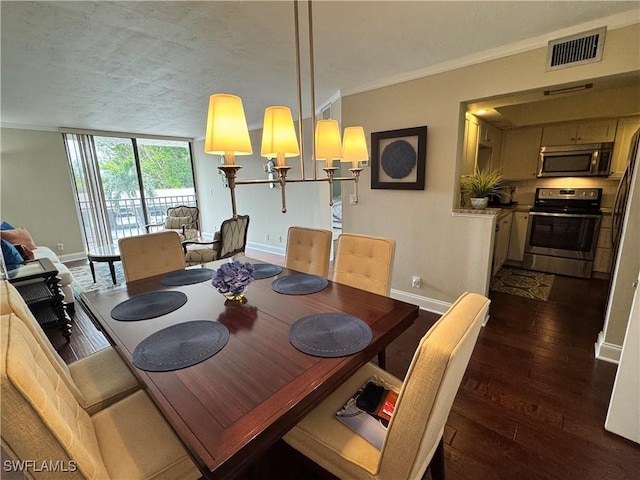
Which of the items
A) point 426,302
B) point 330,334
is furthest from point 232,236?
point 330,334

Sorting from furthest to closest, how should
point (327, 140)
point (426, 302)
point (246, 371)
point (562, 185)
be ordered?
1. point (562, 185)
2. point (426, 302)
3. point (327, 140)
4. point (246, 371)

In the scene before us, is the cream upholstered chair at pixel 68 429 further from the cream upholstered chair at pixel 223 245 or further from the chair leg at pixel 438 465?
the cream upholstered chair at pixel 223 245

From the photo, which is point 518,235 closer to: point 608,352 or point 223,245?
point 608,352

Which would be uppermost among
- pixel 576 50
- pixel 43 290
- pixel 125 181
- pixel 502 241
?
pixel 576 50

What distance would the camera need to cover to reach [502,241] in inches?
151

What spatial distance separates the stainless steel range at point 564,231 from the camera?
356 centimetres

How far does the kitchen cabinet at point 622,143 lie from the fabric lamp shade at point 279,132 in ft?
14.0

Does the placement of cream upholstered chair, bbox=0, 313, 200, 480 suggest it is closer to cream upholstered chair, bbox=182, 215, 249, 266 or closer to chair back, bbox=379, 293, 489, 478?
chair back, bbox=379, 293, 489, 478

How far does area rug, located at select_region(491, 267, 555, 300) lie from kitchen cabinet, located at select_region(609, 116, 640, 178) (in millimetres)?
1514

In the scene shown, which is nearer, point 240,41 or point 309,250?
point 240,41

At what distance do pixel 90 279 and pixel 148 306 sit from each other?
11.8 feet

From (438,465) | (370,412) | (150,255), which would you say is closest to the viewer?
(370,412)

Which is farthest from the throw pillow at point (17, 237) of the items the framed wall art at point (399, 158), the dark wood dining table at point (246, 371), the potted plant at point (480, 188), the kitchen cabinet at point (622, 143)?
the kitchen cabinet at point (622, 143)

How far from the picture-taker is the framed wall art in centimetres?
272
